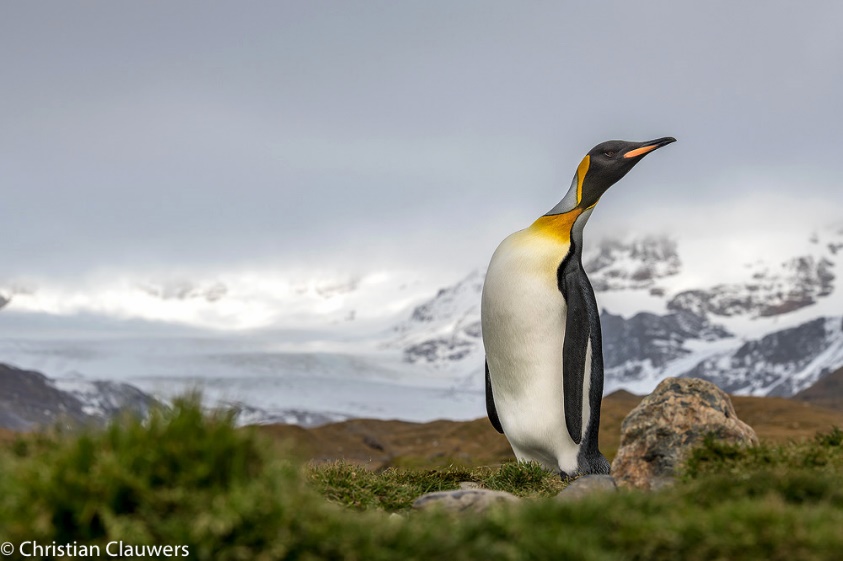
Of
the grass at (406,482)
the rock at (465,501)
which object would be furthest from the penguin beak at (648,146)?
the rock at (465,501)

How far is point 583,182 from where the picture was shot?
32.7 ft

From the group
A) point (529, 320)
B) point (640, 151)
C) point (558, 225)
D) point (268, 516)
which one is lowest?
point (268, 516)

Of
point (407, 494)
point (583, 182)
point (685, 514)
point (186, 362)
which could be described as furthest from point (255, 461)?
point (186, 362)

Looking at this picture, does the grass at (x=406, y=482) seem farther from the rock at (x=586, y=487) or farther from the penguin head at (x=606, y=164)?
the penguin head at (x=606, y=164)

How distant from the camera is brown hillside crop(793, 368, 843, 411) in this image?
118812 millimetres

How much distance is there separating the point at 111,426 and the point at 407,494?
3.54 m

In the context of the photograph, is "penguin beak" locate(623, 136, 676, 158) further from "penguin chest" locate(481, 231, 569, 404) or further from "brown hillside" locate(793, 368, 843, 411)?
"brown hillside" locate(793, 368, 843, 411)

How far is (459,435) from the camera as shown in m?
56.5

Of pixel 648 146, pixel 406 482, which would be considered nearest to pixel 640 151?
pixel 648 146

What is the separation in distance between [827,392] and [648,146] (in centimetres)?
12732

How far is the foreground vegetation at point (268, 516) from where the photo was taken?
3.99 metres

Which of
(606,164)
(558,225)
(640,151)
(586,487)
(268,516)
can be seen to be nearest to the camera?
(268,516)

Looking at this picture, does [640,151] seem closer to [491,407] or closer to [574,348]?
[574,348]

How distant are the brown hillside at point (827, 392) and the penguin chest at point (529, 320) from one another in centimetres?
12236
